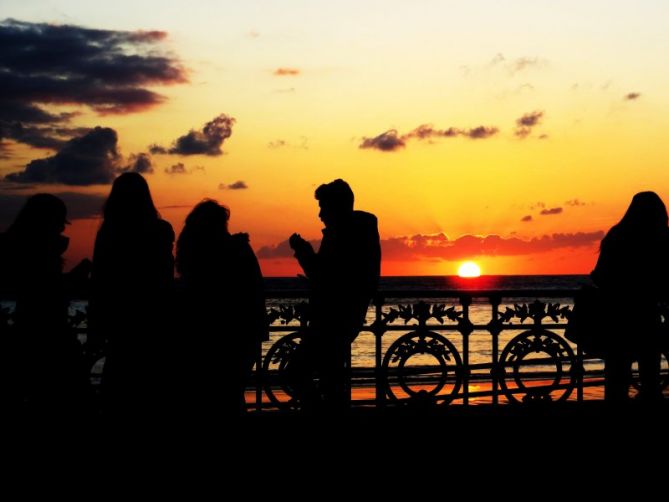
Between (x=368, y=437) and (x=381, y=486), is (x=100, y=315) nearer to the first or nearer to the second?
(x=381, y=486)

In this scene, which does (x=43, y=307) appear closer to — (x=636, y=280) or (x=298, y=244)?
(x=298, y=244)

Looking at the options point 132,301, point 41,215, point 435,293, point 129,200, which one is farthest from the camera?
point 435,293

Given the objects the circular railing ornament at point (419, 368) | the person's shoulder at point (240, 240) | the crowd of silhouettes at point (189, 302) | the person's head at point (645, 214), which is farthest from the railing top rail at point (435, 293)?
the person's shoulder at point (240, 240)

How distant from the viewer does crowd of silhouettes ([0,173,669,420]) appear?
19.8ft

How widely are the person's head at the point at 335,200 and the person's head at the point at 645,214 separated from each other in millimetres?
2334

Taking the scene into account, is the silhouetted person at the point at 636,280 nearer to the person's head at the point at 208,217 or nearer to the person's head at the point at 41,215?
the person's head at the point at 208,217

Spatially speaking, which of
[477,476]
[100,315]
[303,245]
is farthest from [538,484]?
[100,315]

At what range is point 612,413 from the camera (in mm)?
8375

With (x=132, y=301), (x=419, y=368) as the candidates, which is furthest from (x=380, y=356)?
(x=132, y=301)

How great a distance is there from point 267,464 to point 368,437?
3.68 feet

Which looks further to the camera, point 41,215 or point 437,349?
point 437,349

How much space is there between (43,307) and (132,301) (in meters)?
1.06

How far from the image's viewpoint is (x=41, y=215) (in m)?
6.57

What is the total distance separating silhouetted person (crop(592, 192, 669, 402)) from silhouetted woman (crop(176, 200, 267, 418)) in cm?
320
